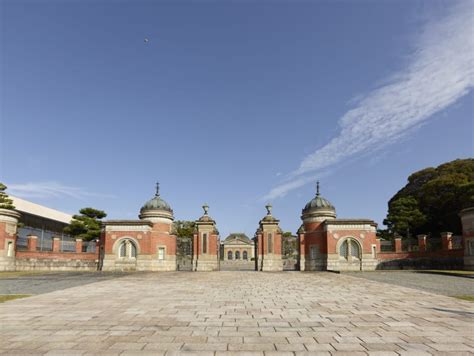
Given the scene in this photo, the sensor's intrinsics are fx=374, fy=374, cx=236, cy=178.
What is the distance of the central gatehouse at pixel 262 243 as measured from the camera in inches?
1148

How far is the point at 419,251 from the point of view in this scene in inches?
1143

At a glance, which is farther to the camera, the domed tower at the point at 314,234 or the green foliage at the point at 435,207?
the green foliage at the point at 435,207

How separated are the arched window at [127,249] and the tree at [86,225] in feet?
29.9

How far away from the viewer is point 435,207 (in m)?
42.6

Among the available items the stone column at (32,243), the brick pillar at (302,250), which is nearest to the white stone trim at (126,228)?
the stone column at (32,243)

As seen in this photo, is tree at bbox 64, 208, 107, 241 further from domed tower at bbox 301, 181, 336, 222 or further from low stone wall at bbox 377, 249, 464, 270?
low stone wall at bbox 377, 249, 464, 270

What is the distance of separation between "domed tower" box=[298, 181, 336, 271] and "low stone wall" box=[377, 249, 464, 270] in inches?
177

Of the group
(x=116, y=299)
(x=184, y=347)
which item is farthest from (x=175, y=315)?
(x=116, y=299)

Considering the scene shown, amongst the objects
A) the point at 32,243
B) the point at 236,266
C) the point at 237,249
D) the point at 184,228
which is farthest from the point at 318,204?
the point at 237,249

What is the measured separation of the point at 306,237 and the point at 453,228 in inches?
744

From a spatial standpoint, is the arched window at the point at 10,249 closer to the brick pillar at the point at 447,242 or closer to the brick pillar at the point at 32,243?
the brick pillar at the point at 32,243

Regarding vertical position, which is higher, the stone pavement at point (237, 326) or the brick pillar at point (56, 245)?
the brick pillar at point (56, 245)

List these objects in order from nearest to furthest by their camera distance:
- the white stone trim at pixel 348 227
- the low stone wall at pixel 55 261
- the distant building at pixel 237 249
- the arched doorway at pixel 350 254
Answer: the low stone wall at pixel 55 261
the arched doorway at pixel 350 254
the white stone trim at pixel 348 227
the distant building at pixel 237 249

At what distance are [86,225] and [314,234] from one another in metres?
22.9
